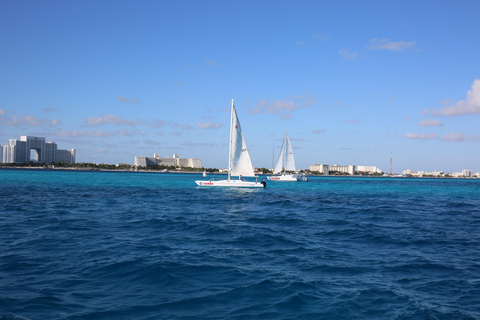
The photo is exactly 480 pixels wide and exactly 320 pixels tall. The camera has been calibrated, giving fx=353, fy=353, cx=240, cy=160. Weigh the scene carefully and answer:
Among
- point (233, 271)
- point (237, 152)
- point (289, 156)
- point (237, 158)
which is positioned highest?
point (289, 156)

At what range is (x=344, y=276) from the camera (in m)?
11.5

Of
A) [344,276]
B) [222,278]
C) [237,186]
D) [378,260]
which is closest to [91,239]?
[222,278]

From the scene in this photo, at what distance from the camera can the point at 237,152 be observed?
60000 mm

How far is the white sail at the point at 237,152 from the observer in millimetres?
59031

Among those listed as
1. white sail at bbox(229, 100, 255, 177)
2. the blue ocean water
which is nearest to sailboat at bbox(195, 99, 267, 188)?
white sail at bbox(229, 100, 255, 177)

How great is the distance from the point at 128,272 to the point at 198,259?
2.80m

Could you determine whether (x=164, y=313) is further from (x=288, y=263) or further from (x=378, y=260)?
(x=378, y=260)

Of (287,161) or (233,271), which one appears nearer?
(233,271)

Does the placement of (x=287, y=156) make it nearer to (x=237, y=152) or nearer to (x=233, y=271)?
(x=237, y=152)

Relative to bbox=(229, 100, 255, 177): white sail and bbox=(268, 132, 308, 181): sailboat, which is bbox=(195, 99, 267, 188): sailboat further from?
bbox=(268, 132, 308, 181): sailboat

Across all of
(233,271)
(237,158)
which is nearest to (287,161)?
(237,158)

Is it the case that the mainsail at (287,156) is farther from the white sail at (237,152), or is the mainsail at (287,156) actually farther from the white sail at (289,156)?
the white sail at (237,152)

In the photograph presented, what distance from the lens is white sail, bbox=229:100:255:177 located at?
59.0 meters

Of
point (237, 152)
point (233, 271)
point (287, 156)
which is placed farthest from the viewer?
point (287, 156)
